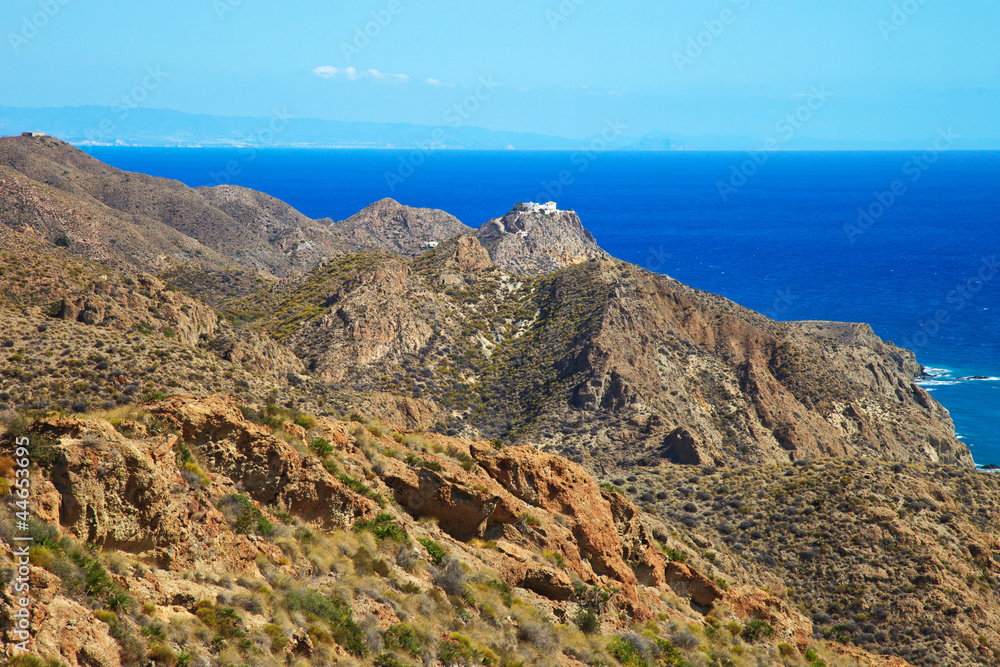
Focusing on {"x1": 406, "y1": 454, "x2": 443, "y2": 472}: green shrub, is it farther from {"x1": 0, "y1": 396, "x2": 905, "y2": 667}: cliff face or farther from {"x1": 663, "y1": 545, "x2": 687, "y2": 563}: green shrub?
{"x1": 663, "y1": 545, "x2": 687, "y2": 563}: green shrub

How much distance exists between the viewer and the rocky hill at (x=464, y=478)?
12.7 meters

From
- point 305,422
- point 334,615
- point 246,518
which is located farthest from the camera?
point 305,422

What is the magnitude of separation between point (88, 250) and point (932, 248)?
618ft

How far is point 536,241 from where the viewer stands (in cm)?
12600

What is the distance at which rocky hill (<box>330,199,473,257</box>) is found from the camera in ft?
501

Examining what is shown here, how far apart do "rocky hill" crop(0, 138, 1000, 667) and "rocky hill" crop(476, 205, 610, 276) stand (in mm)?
40698

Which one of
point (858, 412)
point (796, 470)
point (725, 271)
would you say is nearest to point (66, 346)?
point (796, 470)

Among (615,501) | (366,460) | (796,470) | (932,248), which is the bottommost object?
(366,460)

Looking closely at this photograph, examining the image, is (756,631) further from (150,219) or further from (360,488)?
(150,219)

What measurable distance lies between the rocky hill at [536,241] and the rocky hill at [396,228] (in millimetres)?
21737

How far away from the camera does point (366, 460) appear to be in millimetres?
19812

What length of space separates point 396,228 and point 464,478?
145219 millimetres

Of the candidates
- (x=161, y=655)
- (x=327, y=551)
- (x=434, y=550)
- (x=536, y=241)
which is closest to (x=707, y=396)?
(x=434, y=550)

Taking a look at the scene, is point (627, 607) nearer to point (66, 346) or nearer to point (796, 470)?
point (796, 470)
